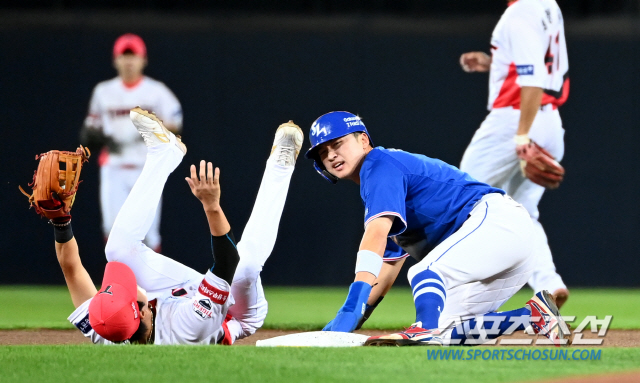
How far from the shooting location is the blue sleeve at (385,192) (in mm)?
3369

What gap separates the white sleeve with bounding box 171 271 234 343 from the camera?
12.0 feet

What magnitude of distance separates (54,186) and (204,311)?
1.06 m

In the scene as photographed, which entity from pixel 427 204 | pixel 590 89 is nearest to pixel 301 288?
pixel 590 89

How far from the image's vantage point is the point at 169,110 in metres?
7.67

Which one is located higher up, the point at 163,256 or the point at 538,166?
the point at 538,166

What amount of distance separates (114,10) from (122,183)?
233cm

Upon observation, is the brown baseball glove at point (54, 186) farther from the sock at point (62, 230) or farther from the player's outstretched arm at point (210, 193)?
the player's outstretched arm at point (210, 193)

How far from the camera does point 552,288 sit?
524 centimetres

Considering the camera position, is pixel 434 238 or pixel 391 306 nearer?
pixel 434 238

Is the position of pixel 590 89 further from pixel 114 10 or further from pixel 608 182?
pixel 114 10

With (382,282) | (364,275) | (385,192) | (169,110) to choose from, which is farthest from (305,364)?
(169,110)

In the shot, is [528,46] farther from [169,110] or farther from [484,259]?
[169,110]

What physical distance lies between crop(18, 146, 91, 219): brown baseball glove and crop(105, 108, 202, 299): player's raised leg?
0.28 metres

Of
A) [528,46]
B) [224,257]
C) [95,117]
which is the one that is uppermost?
[528,46]
